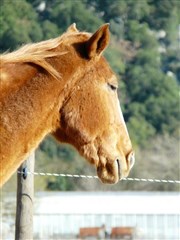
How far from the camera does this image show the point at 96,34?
568cm

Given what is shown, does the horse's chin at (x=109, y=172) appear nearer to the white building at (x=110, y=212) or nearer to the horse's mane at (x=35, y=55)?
the horse's mane at (x=35, y=55)

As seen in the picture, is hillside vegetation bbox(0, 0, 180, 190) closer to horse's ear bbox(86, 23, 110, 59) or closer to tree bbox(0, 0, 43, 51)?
tree bbox(0, 0, 43, 51)

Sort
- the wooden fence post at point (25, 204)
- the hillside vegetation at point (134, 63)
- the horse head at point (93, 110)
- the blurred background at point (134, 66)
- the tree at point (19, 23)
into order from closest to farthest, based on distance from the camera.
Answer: the horse head at point (93, 110)
the wooden fence post at point (25, 204)
the tree at point (19, 23)
the blurred background at point (134, 66)
the hillside vegetation at point (134, 63)

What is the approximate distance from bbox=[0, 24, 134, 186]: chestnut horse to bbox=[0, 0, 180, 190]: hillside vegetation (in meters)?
25.5

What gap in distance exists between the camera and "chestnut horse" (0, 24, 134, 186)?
5.35 meters

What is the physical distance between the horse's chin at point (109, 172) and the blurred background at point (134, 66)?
2475cm

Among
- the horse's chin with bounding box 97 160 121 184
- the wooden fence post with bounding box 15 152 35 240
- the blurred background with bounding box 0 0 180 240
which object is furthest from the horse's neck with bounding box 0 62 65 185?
the blurred background with bounding box 0 0 180 240

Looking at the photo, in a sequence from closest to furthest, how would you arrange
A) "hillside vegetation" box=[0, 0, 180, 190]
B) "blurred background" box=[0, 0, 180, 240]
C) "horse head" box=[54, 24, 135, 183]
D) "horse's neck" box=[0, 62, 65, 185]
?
"horse's neck" box=[0, 62, 65, 185], "horse head" box=[54, 24, 135, 183], "blurred background" box=[0, 0, 180, 240], "hillside vegetation" box=[0, 0, 180, 190]

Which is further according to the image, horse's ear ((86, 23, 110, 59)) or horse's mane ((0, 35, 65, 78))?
horse's ear ((86, 23, 110, 59))

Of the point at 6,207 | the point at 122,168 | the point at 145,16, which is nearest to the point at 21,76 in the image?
the point at 122,168

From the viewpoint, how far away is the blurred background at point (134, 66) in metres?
39.8

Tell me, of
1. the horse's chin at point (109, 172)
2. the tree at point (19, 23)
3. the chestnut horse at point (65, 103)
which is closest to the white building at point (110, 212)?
the tree at point (19, 23)

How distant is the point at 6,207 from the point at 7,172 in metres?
17.2

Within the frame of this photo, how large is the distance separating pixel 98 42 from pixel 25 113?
2.11ft
